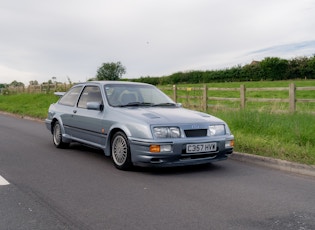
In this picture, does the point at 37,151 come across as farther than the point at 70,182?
Yes

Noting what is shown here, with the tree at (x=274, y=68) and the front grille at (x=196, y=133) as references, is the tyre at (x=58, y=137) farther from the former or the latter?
the tree at (x=274, y=68)

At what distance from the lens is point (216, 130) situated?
21.0 feet

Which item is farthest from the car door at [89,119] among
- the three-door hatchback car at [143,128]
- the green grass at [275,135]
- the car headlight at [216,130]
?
the green grass at [275,135]

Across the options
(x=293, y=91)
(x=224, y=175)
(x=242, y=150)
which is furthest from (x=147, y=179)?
(x=293, y=91)

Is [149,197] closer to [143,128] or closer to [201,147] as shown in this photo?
[143,128]

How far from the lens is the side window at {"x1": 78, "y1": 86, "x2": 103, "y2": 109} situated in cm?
750

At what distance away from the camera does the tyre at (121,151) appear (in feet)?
20.5

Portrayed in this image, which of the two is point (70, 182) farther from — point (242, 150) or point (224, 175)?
point (242, 150)

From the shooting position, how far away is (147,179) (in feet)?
19.0

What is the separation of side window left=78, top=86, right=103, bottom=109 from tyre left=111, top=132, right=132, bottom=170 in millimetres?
1055

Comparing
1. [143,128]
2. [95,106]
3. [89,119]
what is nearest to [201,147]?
[143,128]

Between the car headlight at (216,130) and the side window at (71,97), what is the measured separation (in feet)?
10.8

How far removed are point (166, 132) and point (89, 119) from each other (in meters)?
1.99

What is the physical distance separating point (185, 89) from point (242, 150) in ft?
33.5
